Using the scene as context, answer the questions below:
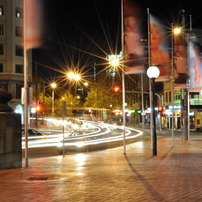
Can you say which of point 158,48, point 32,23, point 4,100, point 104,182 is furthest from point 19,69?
point 104,182

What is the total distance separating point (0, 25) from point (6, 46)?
335 centimetres

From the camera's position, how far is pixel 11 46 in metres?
58.6

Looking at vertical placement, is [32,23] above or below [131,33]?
below

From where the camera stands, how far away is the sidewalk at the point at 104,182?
8273 millimetres

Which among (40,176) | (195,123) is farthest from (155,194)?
(195,123)

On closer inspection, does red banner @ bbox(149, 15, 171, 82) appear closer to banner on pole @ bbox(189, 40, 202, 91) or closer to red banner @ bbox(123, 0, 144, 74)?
red banner @ bbox(123, 0, 144, 74)

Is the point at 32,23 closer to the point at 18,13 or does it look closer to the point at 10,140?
the point at 10,140

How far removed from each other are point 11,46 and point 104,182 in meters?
51.6

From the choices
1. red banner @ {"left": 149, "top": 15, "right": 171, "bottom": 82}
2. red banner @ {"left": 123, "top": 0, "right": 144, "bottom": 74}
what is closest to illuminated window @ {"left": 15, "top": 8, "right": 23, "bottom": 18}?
red banner @ {"left": 149, "top": 15, "right": 171, "bottom": 82}

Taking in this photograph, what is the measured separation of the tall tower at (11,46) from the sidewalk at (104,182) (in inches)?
1797

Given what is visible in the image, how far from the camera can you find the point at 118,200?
7.93 metres

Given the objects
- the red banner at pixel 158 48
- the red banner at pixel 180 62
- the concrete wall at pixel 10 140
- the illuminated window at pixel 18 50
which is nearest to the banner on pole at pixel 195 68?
the red banner at pixel 180 62

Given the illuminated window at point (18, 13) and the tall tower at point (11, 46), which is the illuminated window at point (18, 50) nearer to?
the tall tower at point (11, 46)

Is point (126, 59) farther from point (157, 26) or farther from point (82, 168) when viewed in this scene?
point (82, 168)
